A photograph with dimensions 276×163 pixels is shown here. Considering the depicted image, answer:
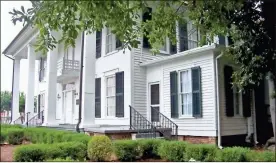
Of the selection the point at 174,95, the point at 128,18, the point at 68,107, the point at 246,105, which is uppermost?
the point at 128,18

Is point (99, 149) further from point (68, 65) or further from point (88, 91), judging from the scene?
point (68, 65)

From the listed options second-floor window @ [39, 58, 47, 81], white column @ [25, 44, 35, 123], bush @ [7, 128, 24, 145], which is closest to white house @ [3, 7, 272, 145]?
white column @ [25, 44, 35, 123]

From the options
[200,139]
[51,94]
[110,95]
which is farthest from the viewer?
[51,94]

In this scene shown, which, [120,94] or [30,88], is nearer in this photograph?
[120,94]

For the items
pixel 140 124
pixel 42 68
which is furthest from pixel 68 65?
pixel 42 68

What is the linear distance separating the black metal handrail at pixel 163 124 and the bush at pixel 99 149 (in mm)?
4515

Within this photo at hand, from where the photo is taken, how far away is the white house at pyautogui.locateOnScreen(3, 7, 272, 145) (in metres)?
11.3

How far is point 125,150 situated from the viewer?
7887 millimetres

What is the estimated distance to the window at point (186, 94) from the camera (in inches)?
470

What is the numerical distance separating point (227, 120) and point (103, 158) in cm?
593

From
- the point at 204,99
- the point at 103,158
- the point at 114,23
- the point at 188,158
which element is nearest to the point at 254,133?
the point at 204,99

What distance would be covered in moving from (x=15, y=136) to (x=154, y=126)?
18.4 ft

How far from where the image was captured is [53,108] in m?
14.8

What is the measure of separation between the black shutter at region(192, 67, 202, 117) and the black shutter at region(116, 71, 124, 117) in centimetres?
344
